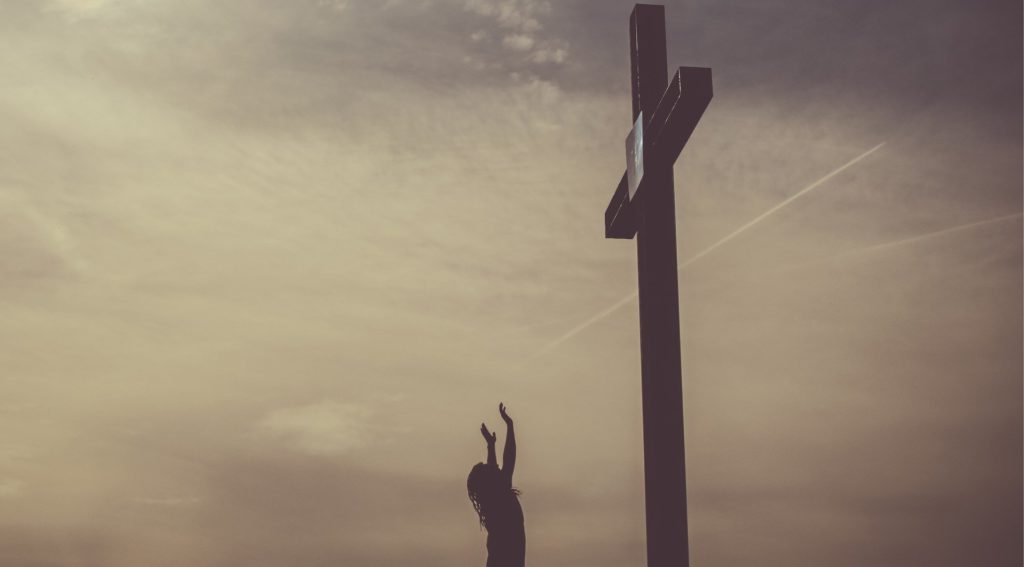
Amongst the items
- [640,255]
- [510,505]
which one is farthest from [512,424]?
[640,255]

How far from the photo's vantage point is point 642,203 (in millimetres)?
7242

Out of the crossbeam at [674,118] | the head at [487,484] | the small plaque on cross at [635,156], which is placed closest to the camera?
the crossbeam at [674,118]

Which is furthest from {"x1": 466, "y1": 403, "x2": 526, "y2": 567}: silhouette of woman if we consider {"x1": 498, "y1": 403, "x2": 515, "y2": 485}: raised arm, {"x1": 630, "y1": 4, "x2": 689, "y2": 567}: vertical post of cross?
{"x1": 630, "y1": 4, "x2": 689, "y2": 567}: vertical post of cross

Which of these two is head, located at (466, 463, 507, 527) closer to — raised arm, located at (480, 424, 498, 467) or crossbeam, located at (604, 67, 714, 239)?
raised arm, located at (480, 424, 498, 467)

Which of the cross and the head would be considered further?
the head

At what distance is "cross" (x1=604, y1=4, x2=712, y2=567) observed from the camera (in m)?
6.37

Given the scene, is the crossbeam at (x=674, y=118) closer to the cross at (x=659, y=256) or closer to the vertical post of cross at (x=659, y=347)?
the cross at (x=659, y=256)

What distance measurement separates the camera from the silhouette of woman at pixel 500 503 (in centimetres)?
845

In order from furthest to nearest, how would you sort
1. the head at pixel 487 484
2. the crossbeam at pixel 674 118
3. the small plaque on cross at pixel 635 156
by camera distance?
the head at pixel 487 484
the small plaque on cross at pixel 635 156
the crossbeam at pixel 674 118

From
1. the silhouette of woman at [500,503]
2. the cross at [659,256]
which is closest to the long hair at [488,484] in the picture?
the silhouette of woman at [500,503]

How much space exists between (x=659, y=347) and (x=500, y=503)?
Answer: 2.48m

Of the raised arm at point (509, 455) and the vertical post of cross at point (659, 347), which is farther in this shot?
the raised arm at point (509, 455)

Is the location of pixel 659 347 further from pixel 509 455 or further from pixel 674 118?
pixel 509 455

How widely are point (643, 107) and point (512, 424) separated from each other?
8.78 ft
